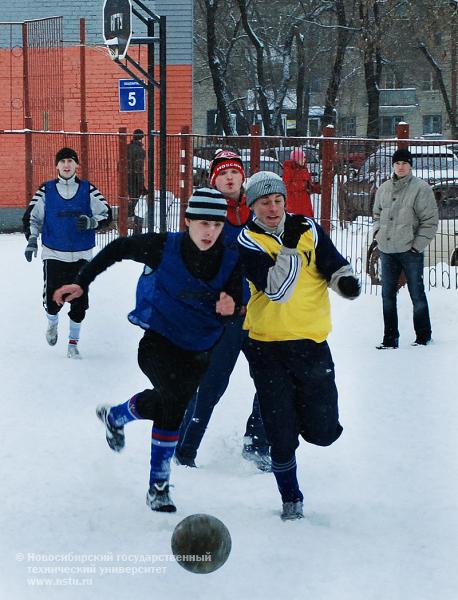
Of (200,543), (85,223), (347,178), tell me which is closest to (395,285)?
(85,223)

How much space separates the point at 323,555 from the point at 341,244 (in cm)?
943

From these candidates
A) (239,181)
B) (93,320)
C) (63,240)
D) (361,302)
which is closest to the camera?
(239,181)

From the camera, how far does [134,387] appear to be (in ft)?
29.4

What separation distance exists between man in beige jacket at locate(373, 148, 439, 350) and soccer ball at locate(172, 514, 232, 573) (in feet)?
19.9

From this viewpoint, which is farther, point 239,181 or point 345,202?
point 345,202

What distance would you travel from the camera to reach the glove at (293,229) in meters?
5.39

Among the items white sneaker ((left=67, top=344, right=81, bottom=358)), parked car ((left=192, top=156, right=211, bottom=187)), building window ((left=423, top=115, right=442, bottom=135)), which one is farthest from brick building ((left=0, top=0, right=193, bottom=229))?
building window ((left=423, top=115, right=442, bottom=135))

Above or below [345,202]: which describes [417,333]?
below

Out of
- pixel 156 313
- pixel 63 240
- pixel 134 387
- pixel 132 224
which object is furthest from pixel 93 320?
pixel 156 313

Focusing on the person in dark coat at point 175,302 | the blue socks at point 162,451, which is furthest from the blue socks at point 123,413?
the blue socks at point 162,451

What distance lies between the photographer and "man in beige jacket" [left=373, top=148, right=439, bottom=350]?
34.1ft

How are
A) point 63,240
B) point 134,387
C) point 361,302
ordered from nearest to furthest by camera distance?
point 134,387 < point 63,240 < point 361,302

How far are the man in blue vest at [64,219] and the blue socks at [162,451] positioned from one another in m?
4.40

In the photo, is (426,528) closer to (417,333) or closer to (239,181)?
(239,181)
